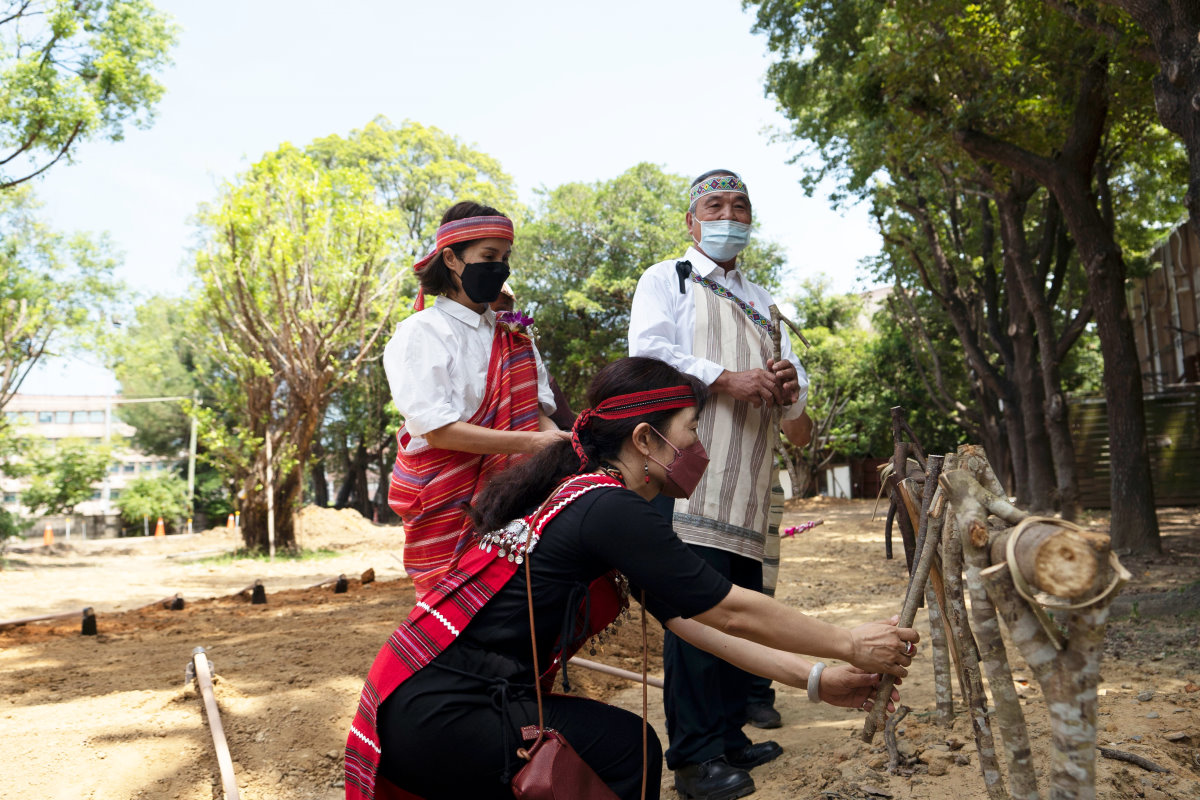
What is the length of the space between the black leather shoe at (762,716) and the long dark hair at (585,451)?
205cm

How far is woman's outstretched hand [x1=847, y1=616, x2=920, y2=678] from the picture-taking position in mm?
2064

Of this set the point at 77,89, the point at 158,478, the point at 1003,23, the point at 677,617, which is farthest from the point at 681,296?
the point at 158,478

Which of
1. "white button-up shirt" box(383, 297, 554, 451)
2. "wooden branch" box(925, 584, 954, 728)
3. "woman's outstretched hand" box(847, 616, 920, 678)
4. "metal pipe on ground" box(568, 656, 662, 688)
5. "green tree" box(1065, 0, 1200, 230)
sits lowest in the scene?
"metal pipe on ground" box(568, 656, 662, 688)

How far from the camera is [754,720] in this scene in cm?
388

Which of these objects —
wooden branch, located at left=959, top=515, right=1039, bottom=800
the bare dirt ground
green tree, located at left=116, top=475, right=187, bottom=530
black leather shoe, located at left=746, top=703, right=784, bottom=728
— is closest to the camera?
wooden branch, located at left=959, top=515, right=1039, bottom=800

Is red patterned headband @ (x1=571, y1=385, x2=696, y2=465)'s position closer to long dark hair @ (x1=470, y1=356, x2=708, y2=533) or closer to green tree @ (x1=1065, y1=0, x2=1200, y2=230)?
long dark hair @ (x1=470, y1=356, x2=708, y2=533)

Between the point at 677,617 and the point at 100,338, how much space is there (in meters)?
21.7

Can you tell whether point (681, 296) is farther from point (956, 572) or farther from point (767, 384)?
point (956, 572)

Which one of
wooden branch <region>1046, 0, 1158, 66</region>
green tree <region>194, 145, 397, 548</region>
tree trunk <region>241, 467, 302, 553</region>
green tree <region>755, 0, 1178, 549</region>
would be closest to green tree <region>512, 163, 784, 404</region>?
green tree <region>194, 145, 397, 548</region>

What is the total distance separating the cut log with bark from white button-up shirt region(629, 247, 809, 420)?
1469 mm

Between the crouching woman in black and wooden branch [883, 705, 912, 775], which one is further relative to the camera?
wooden branch [883, 705, 912, 775]

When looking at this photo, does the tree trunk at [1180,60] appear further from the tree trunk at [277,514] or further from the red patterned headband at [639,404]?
the tree trunk at [277,514]

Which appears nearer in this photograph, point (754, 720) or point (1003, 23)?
point (754, 720)

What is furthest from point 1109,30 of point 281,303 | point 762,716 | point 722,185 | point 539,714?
point 281,303
